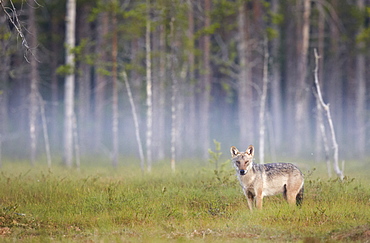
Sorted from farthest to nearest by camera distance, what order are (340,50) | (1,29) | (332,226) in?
1. (340,50)
2. (1,29)
3. (332,226)

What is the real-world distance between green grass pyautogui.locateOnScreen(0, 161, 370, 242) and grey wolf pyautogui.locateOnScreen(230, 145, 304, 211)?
31cm

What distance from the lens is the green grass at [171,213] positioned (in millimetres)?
10820

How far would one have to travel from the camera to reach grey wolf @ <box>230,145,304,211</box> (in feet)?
40.4

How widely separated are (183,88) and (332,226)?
78.4 feet

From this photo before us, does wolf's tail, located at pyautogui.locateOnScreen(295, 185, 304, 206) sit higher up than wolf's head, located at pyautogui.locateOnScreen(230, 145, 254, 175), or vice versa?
wolf's head, located at pyautogui.locateOnScreen(230, 145, 254, 175)

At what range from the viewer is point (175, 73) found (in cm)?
2983

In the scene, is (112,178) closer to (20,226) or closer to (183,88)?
(20,226)

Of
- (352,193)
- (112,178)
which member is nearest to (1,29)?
(112,178)

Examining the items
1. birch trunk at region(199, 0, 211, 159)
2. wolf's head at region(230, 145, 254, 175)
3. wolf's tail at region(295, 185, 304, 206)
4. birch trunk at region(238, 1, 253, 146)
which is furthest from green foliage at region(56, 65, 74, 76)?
wolf's tail at region(295, 185, 304, 206)

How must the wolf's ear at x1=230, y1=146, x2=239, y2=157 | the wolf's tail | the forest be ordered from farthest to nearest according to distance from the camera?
the forest
the wolf's tail
the wolf's ear at x1=230, y1=146, x2=239, y2=157

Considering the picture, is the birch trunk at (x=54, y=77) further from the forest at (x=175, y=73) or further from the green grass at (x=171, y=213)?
the green grass at (x=171, y=213)

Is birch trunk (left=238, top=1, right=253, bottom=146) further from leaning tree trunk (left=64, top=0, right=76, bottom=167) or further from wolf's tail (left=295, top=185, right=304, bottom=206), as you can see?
wolf's tail (left=295, top=185, right=304, bottom=206)

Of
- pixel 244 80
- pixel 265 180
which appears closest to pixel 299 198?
pixel 265 180

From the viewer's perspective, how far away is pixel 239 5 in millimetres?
28219
